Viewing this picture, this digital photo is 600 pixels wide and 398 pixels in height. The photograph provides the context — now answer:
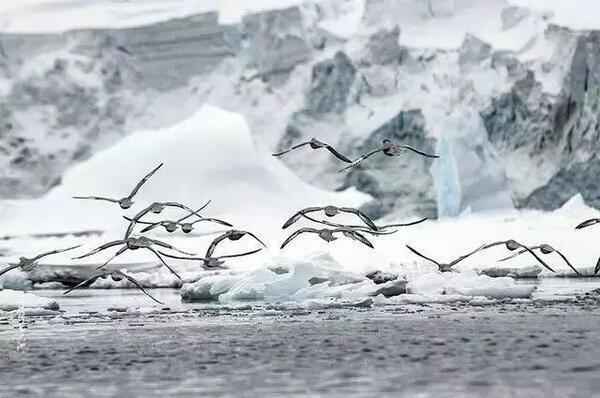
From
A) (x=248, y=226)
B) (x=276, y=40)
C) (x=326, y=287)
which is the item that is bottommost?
(x=326, y=287)

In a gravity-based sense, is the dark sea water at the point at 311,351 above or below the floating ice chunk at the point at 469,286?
below

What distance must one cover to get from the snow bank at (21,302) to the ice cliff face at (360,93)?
18558 mm

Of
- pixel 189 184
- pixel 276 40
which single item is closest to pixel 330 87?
pixel 276 40

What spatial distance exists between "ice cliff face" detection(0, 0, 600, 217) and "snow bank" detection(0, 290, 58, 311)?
60.9ft

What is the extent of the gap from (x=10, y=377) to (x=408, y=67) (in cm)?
3576

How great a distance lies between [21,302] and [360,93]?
27.0 m

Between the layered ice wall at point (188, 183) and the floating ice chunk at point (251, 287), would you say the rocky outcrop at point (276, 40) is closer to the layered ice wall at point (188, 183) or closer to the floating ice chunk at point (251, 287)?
the layered ice wall at point (188, 183)

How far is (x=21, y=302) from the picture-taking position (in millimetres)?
17688

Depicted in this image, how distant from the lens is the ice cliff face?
3741 cm

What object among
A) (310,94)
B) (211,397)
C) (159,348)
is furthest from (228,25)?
(211,397)

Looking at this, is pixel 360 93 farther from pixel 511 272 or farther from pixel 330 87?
pixel 511 272

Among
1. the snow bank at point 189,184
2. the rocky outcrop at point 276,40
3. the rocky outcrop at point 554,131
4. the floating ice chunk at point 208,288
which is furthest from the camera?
the rocky outcrop at point 276,40

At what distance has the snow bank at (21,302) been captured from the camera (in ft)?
56.3

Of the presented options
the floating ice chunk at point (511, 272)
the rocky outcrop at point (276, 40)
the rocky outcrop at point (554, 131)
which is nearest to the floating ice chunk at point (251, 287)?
the floating ice chunk at point (511, 272)
